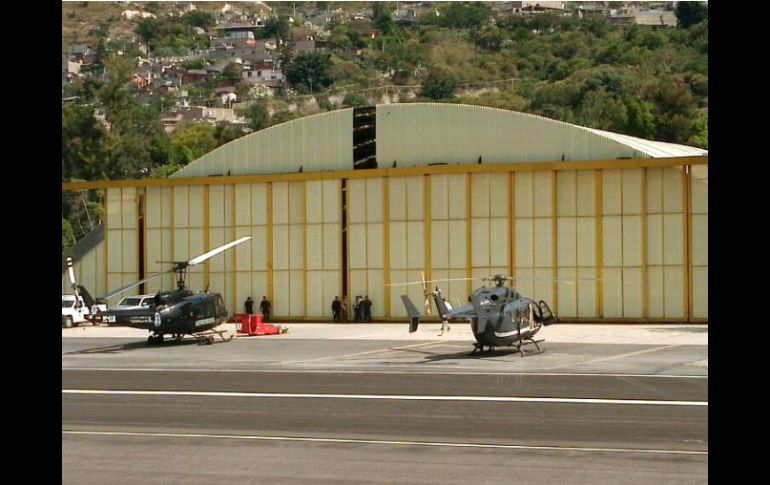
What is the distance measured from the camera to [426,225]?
149 ft

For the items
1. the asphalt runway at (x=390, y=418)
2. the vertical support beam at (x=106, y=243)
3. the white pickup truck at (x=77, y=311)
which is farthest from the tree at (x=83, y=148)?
the asphalt runway at (x=390, y=418)

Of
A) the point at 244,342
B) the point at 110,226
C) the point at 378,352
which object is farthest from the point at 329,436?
the point at 110,226

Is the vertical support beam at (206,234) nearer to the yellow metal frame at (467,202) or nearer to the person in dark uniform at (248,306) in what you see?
the yellow metal frame at (467,202)

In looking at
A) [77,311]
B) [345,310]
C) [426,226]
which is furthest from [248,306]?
[426,226]

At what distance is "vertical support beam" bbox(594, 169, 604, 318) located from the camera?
141 ft

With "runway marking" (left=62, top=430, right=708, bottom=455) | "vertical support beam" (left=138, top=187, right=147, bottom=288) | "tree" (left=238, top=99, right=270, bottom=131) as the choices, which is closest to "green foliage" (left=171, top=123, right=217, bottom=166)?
"tree" (left=238, top=99, right=270, bottom=131)

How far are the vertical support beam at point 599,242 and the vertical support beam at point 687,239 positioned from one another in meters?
3.20

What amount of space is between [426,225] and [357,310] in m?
4.69

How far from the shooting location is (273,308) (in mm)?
47438

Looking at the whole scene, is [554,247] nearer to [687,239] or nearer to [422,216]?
[687,239]

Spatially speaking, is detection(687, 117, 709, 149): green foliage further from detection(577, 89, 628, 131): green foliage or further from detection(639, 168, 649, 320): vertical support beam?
detection(639, 168, 649, 320): vertical support beam

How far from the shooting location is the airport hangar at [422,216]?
4253 centimetres
